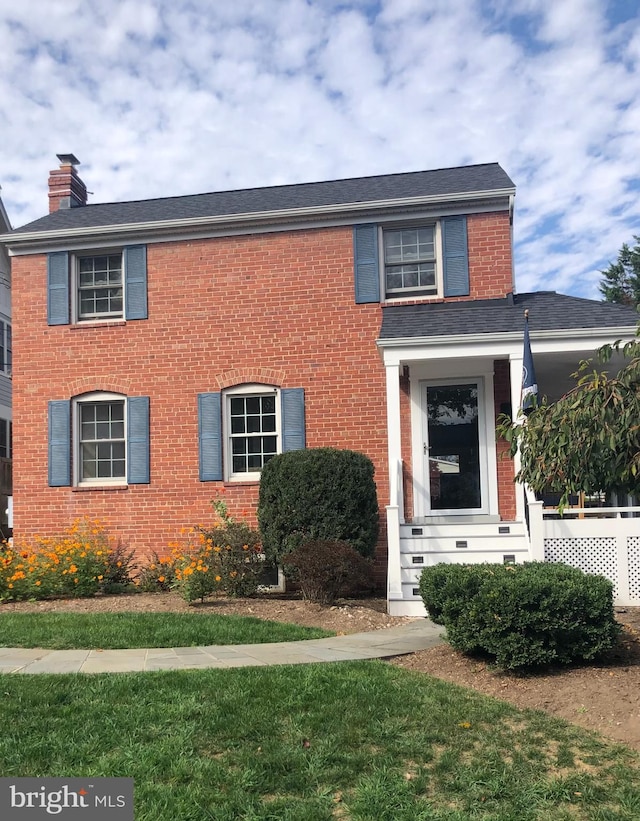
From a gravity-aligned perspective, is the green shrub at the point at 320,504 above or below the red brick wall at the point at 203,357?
below

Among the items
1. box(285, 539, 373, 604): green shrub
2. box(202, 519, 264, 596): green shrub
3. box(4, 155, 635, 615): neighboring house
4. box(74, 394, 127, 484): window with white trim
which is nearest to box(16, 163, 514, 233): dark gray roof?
box(4, 155, 635, 615): neighboring house

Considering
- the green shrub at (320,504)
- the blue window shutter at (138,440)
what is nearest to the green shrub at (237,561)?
the green shrub at (320,504)

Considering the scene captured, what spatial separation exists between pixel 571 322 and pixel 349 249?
3954mm

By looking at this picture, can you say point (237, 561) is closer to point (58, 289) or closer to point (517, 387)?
point (517, 387)

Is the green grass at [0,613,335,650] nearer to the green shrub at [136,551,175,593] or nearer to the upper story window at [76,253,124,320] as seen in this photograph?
the green shrub at [136,551,175,593]

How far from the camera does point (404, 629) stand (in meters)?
8.36

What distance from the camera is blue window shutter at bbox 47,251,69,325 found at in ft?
44.0

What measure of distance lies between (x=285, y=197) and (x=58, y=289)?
4321 mm

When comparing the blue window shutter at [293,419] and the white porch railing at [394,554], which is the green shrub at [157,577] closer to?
the blue window shutter at [293,419]

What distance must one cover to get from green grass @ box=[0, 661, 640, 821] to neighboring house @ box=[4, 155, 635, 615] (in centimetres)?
634

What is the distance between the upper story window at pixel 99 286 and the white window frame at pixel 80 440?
1.44m

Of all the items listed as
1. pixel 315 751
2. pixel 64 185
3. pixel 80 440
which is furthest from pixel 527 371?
pixel 64 185

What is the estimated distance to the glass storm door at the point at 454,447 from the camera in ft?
37.8

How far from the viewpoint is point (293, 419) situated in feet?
40.7
